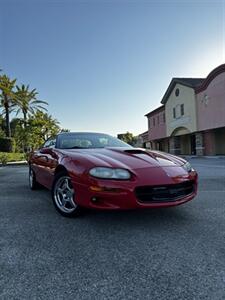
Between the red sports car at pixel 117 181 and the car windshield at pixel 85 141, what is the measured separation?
474 millimetres

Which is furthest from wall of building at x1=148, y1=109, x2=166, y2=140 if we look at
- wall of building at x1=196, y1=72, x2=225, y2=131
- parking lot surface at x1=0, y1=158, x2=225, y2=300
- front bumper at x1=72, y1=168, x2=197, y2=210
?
front bumper at x1=72, y1=168, x2=197, y2=210

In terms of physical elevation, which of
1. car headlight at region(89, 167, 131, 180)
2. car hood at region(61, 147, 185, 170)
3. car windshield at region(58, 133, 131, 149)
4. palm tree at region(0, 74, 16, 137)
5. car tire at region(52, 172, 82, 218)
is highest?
palm tree at region(0, 74, 16, 137)

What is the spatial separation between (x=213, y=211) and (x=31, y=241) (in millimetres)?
2689

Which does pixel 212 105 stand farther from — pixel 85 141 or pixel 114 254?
pixel 114 254

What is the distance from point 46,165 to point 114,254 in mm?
2584

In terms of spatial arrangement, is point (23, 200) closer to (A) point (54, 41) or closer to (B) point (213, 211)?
(B) point (213, 211)

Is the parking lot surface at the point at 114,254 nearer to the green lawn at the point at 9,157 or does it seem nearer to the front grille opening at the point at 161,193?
the front grille opening at the point at 161,193

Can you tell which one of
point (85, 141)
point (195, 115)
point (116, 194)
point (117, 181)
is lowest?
point (116, 194)

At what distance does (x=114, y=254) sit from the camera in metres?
2.45

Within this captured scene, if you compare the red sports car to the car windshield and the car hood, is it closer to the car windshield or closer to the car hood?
the car hood

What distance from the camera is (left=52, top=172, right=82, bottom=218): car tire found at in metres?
3.58

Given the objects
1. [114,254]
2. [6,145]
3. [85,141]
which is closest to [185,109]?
[6,145]

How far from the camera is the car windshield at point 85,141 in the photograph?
14.7 feet

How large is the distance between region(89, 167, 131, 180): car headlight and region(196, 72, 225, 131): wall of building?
65.1 ft
